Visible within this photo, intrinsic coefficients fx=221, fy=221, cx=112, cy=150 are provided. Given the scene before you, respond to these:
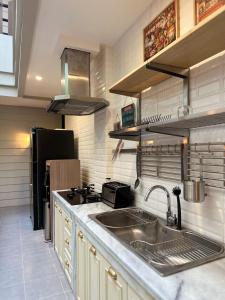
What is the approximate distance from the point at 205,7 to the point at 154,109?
2.59 ft

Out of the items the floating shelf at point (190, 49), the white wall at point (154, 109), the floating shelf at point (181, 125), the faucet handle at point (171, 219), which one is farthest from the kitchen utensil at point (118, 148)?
the faucet handle at point (171, 219)

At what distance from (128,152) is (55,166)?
1.58m

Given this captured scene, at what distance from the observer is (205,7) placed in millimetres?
1374

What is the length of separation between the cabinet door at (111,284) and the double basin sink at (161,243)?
0.16 metres

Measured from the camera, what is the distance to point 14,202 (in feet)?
18.2

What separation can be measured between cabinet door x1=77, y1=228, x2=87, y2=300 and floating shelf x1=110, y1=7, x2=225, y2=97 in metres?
1.33

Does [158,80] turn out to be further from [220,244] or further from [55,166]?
[55,166]

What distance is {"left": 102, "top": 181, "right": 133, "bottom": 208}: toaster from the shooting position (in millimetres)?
2064

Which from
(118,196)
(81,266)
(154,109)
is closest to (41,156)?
(118,196)

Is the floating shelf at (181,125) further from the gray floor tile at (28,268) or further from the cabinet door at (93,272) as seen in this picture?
the gray floor tile at (28,268)

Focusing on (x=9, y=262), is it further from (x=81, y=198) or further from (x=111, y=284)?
(x=111, y=284)

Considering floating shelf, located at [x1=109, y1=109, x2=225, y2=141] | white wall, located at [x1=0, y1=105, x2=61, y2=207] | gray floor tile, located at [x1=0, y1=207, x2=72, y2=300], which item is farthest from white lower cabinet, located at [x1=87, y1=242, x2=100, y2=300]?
white wall, located at [x1=0, y1=105, x2=61, y2=207]

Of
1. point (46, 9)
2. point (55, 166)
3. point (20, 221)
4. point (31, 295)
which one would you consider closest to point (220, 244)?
point (31, 295)

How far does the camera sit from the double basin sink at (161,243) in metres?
1.09
